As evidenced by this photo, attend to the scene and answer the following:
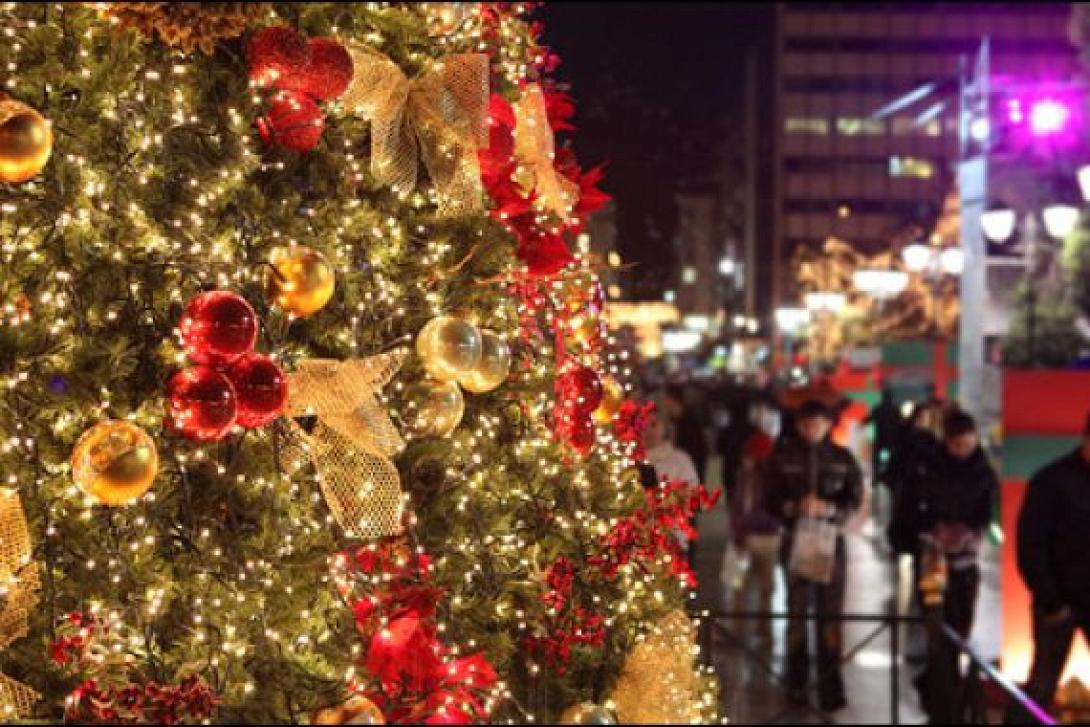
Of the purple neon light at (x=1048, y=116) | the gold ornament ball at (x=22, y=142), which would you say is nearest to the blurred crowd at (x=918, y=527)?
the purple neon light at (x=1048, y=116)

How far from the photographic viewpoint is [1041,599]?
8.25 m

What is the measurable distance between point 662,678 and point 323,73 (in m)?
1.87

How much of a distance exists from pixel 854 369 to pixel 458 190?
3715 centimetres

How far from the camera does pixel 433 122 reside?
3.96 meters

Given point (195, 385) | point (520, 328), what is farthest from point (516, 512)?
point (195, 385)

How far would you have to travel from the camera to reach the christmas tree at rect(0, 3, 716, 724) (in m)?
3.35

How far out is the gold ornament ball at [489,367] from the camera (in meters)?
3.83

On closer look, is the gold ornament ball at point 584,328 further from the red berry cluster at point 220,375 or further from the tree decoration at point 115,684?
the tree decoration at point 115,684

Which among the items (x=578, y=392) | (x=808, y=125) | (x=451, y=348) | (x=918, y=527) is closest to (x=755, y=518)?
(x=918, y=527)

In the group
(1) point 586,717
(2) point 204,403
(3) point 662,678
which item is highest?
(2) point 204,403

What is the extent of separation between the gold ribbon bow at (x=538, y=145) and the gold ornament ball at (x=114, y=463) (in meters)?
1.60

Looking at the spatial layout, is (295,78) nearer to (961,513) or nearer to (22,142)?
(22,142)

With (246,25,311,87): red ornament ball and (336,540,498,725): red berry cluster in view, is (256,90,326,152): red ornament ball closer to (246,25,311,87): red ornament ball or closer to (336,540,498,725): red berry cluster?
(246,25,311,87): red ornament ball

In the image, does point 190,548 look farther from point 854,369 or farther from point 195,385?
point 854,369
